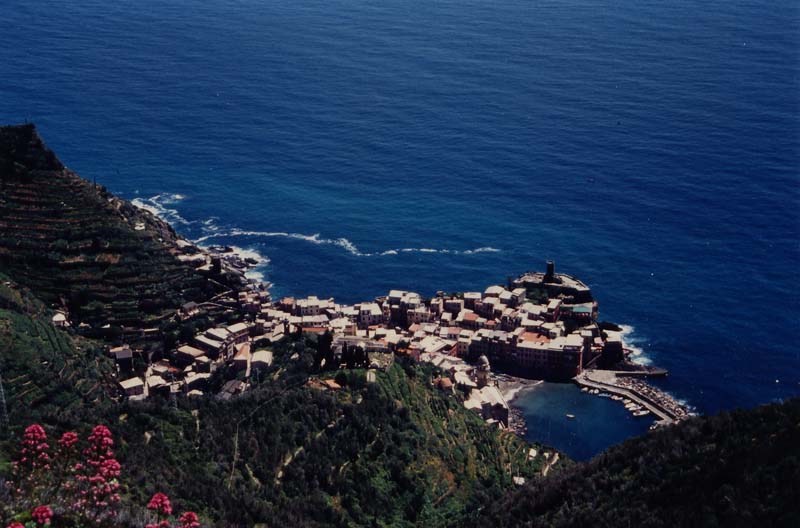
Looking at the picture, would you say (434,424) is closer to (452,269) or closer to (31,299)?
(31,299)

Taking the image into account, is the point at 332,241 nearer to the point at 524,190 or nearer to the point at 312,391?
the point at 524,190

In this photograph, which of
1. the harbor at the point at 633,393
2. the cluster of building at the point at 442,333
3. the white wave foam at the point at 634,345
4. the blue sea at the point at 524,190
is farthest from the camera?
the blue sea at the point at 524,190

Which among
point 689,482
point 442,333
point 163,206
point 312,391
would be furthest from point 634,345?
point 163,206

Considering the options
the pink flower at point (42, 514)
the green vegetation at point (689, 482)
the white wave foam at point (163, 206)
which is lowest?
the white wave foam at point (163, 206)

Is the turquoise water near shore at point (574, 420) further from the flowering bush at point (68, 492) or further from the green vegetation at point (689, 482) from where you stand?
the flowering bush at point (68, 492)

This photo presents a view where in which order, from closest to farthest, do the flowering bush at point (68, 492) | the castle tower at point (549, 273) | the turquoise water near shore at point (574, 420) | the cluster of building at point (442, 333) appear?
the flowering bush at point (68, 492), the turquoise water near shore at point (574, 420), the cluster of building at point (442, 333), the castle tower at point (549, 273)

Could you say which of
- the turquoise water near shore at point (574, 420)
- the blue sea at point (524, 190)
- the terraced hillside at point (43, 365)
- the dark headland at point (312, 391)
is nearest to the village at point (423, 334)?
the dark headland at point (312, 391)

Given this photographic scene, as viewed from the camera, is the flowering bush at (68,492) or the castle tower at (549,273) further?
the castle tower at (549,273)
